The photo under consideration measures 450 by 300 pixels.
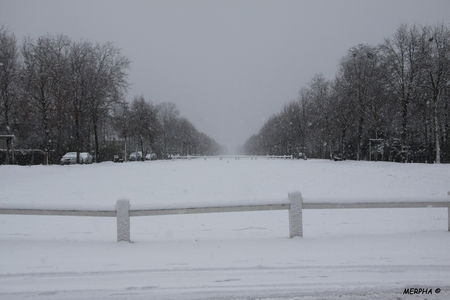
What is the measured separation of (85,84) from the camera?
1582 inches

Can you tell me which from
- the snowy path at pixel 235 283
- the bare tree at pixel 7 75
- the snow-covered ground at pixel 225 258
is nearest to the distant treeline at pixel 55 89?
the bare tree at pixel 7 75

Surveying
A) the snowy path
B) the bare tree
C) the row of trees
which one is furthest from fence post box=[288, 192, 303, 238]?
the bare tree

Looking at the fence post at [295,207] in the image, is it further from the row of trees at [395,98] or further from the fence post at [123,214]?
the row of trees at [395,98]

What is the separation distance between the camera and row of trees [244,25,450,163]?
3416cm

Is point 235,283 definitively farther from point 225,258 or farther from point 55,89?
point 55,89

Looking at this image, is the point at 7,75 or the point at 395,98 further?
the point at 395,98

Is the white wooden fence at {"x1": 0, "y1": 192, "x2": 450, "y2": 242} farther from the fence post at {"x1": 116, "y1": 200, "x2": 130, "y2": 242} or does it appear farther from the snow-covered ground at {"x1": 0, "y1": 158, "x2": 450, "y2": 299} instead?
the snow-covered ground at {"x1": 0, "y1": 158, "x2": 450, "y2": 299}

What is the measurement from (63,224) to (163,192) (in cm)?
719

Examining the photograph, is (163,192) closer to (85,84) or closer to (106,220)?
(106,220)

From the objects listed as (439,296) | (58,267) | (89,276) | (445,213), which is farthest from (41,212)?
(445,213)

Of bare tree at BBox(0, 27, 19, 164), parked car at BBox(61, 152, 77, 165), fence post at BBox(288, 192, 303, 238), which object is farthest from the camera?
parked car at BBox(61, 152, 77, 165)

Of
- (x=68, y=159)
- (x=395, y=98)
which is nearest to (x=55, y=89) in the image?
(x=68, y=159)

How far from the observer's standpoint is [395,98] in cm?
3797

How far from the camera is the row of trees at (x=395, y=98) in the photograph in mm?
34156
